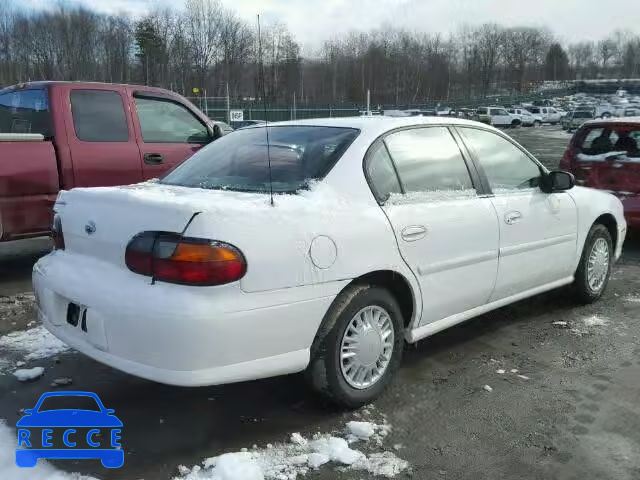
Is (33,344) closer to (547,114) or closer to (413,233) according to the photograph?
(413,233)

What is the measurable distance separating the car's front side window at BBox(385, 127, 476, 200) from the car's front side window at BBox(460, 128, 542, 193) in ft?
0.73

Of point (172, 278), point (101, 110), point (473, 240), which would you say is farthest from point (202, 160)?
point (101, 110)

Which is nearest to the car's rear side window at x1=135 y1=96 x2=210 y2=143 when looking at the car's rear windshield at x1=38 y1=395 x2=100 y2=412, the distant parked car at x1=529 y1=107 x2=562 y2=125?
the car's rear windshield at x1=38 y1=395 x2=100 y2=412

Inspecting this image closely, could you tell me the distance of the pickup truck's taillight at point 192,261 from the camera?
2.62 meters

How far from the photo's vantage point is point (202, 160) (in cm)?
390

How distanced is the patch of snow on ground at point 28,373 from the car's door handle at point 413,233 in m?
2.31

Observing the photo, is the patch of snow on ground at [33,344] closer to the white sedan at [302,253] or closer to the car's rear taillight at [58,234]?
the white sedan at [302,253]

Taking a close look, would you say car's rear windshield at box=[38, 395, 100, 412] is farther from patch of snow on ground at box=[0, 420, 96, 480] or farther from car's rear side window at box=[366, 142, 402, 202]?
car's rear side window at box=[366, 142, 402, 202]

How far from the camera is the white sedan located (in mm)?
2656

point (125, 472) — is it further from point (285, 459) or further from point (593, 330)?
point (593, 330)

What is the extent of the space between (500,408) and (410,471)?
0.85 meters

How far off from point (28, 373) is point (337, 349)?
1944mm

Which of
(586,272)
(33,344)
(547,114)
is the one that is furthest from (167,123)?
(547,114)

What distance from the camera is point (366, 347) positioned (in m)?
3.21
